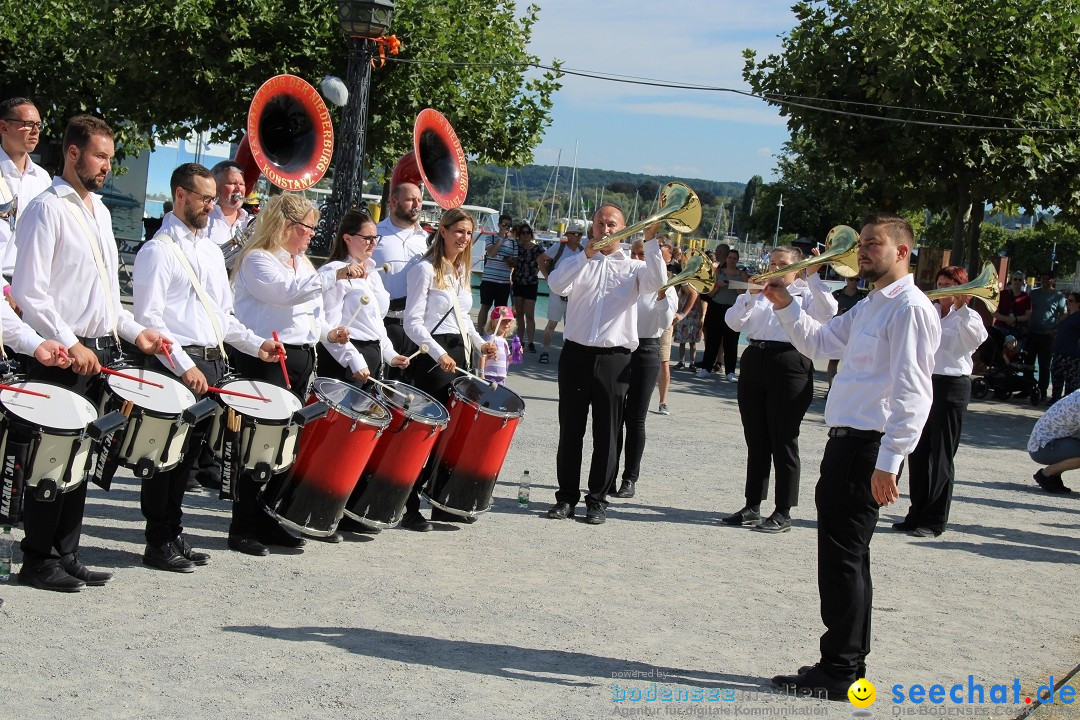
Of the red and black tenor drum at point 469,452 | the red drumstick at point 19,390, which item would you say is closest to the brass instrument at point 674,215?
the red and black tenor drum at point 469,452

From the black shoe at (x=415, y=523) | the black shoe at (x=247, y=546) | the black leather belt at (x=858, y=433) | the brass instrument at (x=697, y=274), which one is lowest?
the black shoe at (x=247, y=546)

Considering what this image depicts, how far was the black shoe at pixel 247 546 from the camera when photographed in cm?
638

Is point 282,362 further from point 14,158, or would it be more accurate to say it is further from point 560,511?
point 560,511

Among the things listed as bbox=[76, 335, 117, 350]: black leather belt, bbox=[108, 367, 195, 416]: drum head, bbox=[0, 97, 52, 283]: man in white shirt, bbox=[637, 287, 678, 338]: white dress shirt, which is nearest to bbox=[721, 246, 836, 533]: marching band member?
bbox=[637, 287, 678, 338]: white dress shirt

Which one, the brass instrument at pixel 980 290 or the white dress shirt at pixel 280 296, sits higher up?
the brass instrument at pixel 980 290

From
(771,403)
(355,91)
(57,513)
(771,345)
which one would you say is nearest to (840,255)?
(771,345)

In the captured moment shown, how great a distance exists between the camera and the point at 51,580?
534cm

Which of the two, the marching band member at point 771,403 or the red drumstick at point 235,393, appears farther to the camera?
the marching band member at point 771,403

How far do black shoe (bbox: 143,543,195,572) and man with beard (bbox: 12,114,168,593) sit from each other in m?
0.40

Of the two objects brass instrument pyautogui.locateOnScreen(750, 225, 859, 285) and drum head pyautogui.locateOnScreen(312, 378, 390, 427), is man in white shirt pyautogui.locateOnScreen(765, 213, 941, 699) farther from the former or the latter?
drum head pyautogui.locateOnScreen(312, 378, 390, 427)

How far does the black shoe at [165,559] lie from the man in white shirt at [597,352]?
268 cm

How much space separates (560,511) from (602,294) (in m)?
1.41

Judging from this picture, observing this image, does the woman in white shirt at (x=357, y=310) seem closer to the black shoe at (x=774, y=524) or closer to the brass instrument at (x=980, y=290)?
the black shoe at (x=774, y=524)

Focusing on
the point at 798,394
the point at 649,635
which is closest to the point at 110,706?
the point at 649,635
